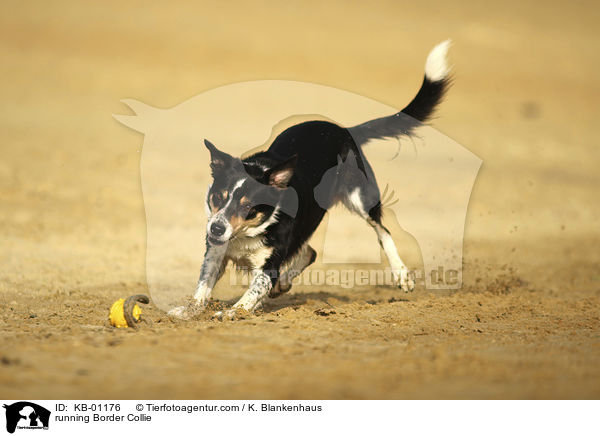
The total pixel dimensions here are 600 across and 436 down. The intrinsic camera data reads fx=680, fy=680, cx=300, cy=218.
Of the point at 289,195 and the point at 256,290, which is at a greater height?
the point at 289,195

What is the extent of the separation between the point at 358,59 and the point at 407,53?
2.35m

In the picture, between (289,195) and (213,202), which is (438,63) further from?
(213,202)

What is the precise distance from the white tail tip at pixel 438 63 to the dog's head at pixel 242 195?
267 cm

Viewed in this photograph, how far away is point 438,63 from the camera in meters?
8.17

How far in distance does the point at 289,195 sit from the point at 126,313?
2.07m

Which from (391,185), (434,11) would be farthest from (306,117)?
(434,11)

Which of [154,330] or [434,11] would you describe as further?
[434,11]

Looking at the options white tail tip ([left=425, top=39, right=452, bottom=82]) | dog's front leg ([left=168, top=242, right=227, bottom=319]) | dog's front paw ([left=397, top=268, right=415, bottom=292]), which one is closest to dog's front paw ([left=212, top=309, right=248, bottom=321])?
dog's front leg ([left=168, top=242, right=227, bottom=319])

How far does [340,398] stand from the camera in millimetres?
3928

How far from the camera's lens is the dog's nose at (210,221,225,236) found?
6207 mm

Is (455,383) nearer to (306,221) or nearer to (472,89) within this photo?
(306,221)
